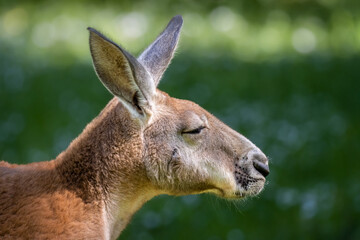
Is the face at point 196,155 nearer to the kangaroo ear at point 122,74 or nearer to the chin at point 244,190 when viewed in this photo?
the chin at point 244,190

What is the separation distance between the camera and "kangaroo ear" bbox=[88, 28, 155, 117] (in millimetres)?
4078

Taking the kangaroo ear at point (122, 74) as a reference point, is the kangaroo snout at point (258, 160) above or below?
below

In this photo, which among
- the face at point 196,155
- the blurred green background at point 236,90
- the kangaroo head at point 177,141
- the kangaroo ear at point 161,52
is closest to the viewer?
the kangaroo head at point 177,141

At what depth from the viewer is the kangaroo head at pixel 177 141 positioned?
421cm

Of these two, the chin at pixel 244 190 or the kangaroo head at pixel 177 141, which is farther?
the chin at pixel 244 190

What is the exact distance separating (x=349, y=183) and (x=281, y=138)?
3.59 feet

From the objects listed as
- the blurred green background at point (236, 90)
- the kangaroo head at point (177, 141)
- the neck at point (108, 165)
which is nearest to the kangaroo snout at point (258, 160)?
the kangaroo head at point (177, 141)

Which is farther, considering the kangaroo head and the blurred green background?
the blurred green background

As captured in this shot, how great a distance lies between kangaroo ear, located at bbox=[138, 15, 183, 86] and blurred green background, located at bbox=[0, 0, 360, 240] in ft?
6.57

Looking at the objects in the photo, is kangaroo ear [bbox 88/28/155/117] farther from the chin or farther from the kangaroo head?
the chin

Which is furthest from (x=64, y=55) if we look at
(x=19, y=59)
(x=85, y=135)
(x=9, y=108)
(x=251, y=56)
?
(x=85, y=135)

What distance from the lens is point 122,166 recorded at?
4258mm

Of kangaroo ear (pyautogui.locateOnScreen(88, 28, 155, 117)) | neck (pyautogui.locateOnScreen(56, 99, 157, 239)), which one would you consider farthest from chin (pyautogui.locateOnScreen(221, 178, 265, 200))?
kangaroo ear (pyautogui.locateOnScreen(88, 28, 155, 117))

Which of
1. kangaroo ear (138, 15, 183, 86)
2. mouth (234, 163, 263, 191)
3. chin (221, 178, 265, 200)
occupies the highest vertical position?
kangaroo ear (138, 15, 183, 86)
